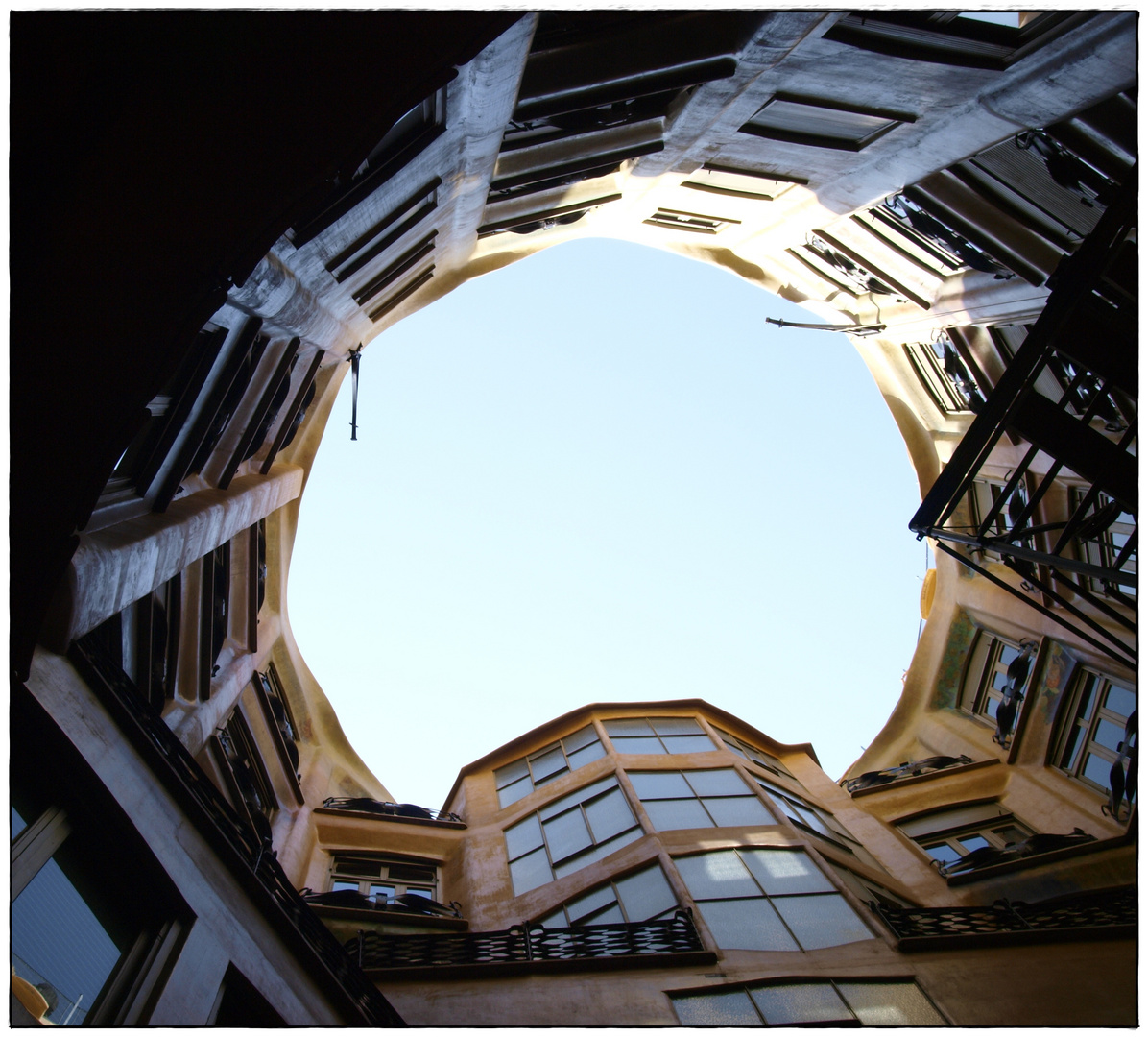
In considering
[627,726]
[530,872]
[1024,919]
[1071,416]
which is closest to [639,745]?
[627,726]

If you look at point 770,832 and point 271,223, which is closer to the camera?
point 271,223

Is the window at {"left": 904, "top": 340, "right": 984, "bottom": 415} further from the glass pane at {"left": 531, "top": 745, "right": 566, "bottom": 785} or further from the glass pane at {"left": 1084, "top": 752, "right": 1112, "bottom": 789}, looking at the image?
the glass pane at {"left": 531, "top": 745, "right": 566, "bottom": 785}

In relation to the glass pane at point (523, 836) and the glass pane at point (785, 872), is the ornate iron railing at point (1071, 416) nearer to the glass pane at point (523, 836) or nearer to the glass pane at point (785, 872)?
the glass pane at point (785, 872)

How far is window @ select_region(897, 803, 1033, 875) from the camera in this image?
19.4 meters

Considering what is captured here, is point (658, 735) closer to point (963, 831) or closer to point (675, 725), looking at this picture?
point (675, 725)

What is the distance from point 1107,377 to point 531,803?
51.2 ft

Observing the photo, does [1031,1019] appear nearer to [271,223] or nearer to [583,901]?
[583,901]

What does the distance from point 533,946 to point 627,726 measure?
9996mm

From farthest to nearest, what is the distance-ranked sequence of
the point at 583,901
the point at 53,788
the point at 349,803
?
the point at 349,803 → the point at 583,901 → the point at 53,788

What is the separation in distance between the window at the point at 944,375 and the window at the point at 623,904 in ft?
44.3

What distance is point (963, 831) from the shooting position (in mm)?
20344

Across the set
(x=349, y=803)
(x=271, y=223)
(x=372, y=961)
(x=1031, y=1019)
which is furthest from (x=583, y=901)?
(x=271, y=223)

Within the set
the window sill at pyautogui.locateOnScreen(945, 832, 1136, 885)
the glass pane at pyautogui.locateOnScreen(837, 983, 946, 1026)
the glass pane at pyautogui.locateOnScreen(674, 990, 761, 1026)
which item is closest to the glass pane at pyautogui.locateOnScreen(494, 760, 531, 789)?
the window sill at pyautogui.locateOnScreen(945, 832, 1136, 885)

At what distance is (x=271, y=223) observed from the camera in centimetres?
622
